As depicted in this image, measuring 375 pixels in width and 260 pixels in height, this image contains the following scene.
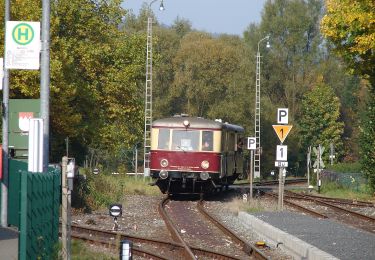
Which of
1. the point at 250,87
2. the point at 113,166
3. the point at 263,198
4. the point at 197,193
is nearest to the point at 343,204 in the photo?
the point at 263,198

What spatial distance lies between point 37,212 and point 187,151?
64.9 ft

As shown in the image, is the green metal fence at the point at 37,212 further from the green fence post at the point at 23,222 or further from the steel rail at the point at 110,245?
the steel rail at the point at 110,245

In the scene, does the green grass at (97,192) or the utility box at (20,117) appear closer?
the utility box at (20,117)

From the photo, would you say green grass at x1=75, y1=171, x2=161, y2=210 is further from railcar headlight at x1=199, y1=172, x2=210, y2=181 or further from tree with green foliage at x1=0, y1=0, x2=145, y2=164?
tree with green foliage at x1=0, y1=0, x2=145, y2=164

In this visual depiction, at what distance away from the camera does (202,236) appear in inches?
757

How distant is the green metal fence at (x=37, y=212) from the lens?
9.54 metres

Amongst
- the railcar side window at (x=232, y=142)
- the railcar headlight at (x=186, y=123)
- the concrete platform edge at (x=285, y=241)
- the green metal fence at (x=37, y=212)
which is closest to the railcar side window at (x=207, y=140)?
the railcar headlight at (x=186, y=123)

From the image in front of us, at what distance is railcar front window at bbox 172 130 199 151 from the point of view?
100 feet

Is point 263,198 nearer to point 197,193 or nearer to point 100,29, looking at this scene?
point 197,193

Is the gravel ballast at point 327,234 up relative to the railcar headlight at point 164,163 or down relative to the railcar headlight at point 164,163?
down

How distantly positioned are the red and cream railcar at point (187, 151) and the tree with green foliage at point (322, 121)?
44268 millimetres

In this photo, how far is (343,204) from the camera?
30.6 m

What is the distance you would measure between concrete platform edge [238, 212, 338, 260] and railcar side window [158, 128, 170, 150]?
885 cm

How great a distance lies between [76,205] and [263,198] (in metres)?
9.64
